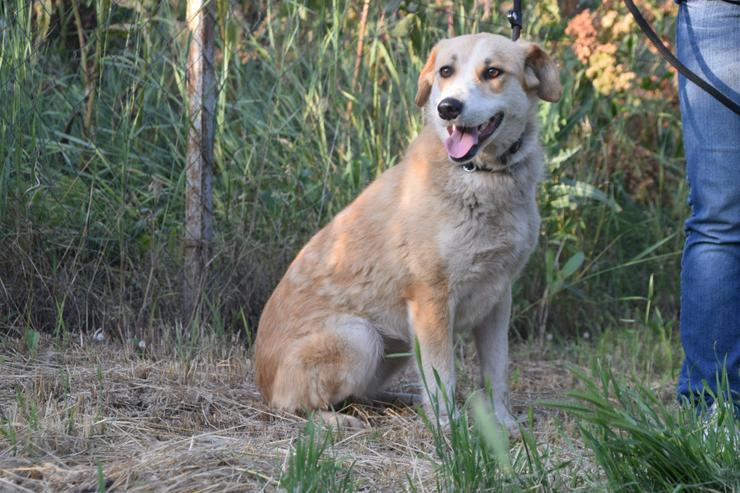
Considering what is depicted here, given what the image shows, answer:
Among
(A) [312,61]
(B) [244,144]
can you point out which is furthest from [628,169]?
(B) [244,144]

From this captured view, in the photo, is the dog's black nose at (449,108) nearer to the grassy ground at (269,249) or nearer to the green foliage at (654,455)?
the grassy ground at (269,249)

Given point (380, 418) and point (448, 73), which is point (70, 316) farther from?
point (448, 73)

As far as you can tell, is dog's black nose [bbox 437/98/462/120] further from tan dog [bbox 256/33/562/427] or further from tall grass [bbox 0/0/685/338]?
tall grass [bbox 0/0/685/338]

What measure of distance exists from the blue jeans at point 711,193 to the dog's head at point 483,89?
1.64 feet

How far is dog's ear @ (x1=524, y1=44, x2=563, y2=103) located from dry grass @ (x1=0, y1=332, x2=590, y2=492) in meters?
1.00

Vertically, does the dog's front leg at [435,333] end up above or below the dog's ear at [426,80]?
below

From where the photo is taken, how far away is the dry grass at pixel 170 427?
2170mm

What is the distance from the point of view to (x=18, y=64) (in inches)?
147

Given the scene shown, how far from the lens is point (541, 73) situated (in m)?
3.19

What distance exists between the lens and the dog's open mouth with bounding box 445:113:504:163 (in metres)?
2.97

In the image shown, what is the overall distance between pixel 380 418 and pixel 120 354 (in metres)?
1.07

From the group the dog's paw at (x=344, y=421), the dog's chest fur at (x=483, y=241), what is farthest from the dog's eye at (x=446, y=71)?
the dog's paw at (x=344, y=421)

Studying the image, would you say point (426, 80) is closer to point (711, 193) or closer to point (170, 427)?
point (711, 193)

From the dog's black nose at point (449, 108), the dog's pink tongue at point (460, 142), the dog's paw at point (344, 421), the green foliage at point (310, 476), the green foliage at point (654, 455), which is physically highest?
the dog's black nose at point (449, 108)
